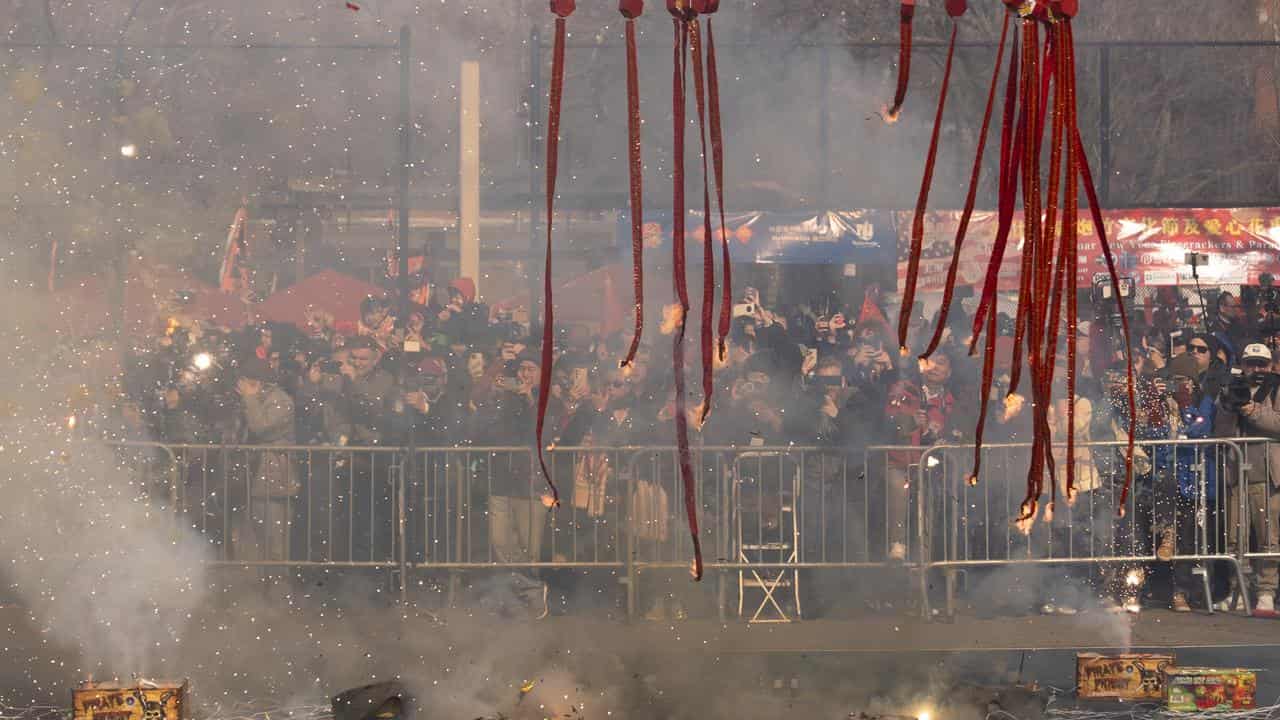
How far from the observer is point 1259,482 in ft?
22.9

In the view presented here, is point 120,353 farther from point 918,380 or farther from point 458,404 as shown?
point 918,380

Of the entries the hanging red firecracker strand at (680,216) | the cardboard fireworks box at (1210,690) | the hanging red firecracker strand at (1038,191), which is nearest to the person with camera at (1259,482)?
the cardboard fireworks box at (1210,690)

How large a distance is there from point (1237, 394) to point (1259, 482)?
46cm

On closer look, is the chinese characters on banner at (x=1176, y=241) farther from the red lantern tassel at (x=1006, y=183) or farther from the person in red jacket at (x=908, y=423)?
the red lantern tassel at (x=1006, y=183)

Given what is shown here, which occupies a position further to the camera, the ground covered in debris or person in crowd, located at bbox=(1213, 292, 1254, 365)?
person in crowd, located at bbox=(1213, 292, 1254, 365)

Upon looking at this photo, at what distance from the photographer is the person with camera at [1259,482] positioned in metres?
6.97

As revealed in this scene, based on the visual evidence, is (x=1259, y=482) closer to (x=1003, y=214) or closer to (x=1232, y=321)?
(x=1232, y=321)

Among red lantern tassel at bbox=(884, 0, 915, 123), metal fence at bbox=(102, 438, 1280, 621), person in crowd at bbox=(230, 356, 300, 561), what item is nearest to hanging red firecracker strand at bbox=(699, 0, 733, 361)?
red lantern tassel at bbox=(884, 0, 915, 123)

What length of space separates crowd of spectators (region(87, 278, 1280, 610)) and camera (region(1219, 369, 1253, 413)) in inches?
0.5

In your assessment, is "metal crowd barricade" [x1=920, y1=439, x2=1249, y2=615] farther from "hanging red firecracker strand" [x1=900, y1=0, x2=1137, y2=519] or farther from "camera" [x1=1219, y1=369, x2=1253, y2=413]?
"hanging red firecracker strand" [x1=900, y1=0, x2=1137, y2=519]

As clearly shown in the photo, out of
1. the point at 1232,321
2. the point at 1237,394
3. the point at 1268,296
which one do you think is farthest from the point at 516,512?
the point at 1268,296

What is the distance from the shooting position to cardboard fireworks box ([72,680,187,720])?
4832 millimetres

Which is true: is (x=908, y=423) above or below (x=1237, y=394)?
below

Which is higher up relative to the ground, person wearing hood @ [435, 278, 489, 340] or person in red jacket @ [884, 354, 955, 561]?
person wearing hood @ [435, 278, 489, 340]
